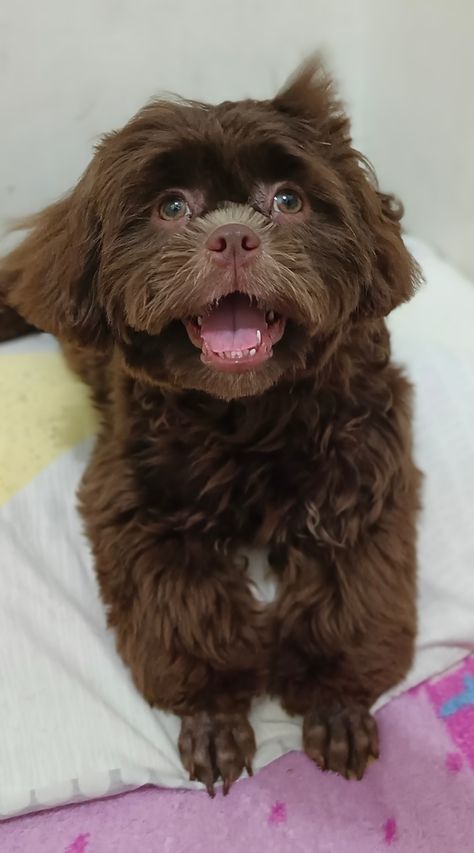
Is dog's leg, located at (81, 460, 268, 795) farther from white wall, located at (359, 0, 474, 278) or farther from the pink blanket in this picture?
white wall, located at (359, 0, 474, 278)

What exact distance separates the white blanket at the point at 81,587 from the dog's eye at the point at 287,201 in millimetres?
710

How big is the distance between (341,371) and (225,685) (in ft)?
1.84

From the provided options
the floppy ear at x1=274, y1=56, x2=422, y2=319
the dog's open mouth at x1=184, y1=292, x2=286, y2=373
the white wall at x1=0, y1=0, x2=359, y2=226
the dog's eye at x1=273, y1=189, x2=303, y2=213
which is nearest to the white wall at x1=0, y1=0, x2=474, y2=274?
the white wall at x1=0, y1=0, x2=359, y2=226

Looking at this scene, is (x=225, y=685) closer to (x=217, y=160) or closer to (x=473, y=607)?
(x=473, y=607)

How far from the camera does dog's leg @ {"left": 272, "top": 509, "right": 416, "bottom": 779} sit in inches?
57.7

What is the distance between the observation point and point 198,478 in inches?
56.4

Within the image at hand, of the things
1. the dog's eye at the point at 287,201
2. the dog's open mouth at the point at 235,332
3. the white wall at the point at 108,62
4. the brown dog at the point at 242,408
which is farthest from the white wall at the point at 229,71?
the dog's open mouth at the point at 235,332

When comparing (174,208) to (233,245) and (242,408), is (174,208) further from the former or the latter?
(242,408)

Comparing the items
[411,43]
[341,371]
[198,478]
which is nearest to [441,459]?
[341,371]

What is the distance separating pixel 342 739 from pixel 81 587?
1.75ft

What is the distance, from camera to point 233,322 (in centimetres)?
117

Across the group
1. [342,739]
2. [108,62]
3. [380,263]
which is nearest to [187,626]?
[342,739]

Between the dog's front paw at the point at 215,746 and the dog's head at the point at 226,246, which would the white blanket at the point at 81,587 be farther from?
the dog's head at the point at 226,246

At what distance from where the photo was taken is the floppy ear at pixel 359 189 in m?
1.23
